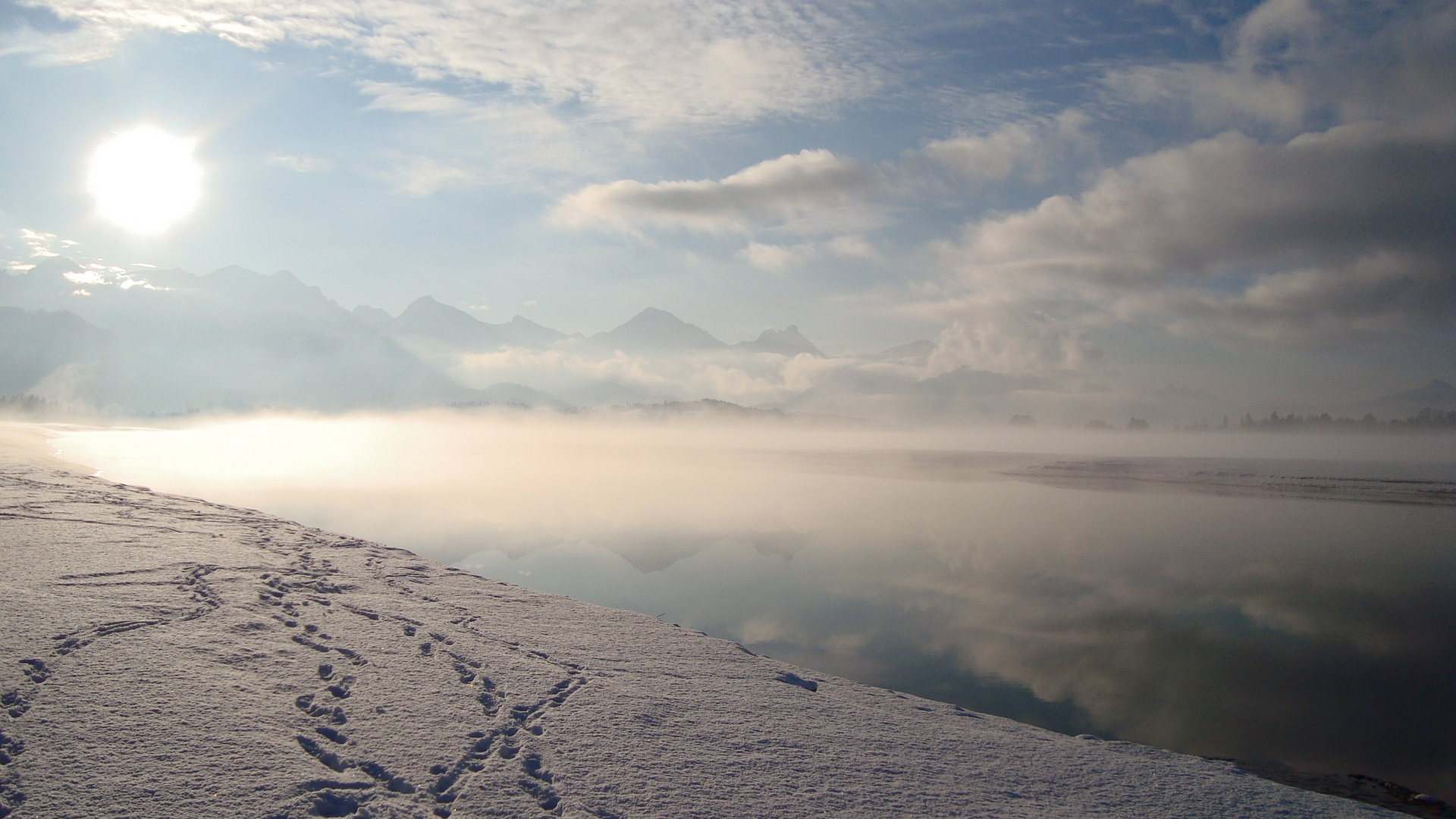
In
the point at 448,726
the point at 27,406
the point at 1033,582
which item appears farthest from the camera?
the point at 27,406

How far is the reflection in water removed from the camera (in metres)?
10.7

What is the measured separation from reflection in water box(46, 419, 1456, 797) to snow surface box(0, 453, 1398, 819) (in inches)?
106

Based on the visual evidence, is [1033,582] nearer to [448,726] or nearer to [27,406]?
[448,726]

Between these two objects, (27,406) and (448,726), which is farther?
(27,406)

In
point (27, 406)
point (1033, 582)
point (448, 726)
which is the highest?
point (27, 406)

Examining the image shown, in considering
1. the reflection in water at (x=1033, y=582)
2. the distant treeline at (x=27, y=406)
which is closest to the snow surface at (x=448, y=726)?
the reflection in water at (x=1033, y=582)

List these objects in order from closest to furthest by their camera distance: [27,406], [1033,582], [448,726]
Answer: [448,726]
[1033,582]
[27,406]

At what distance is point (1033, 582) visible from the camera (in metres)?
18.2

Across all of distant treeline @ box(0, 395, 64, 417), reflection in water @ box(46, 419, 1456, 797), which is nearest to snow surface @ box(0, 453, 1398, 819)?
reflection in water @ box(46, 419, 1456, 797)

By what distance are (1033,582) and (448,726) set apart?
51.3 feet

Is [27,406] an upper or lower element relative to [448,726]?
upper

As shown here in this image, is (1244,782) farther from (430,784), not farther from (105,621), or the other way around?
(105,621)

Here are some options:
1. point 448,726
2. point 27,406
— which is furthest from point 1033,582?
point 27,406

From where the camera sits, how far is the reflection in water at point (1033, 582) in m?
10.7
